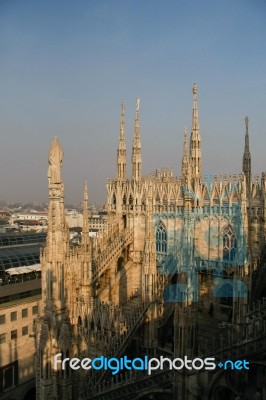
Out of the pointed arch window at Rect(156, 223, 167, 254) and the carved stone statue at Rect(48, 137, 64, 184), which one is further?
the pointed arch window at Rect(156, 223, 167, 254)

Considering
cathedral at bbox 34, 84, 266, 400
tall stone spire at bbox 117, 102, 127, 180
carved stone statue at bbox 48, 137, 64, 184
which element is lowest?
cathedral at bbox 34, 84, 266, 400

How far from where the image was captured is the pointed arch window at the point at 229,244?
1190 inches

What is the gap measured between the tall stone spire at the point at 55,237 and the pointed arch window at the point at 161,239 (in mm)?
18520

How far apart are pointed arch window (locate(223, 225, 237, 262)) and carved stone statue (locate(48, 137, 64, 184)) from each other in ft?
58.2

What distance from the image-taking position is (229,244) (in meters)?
30.6

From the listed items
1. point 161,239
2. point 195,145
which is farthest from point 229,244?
point 195,145

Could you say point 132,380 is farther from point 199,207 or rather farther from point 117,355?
point 199,207

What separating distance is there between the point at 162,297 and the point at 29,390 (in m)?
21.2

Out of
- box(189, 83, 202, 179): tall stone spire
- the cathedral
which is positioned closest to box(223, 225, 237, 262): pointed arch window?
the cathedral

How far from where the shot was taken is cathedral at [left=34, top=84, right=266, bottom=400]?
18250mm

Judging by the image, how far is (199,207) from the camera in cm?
3244

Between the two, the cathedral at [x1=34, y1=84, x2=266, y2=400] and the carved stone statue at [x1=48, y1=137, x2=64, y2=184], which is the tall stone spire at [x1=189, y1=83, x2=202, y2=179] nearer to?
the cathedral at [x1=34, y1=84, x2=266, y2=400]

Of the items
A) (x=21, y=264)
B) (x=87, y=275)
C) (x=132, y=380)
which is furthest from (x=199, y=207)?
(x=21, y=264)

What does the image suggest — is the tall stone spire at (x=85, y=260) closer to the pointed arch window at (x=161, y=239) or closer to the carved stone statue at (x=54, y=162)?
the pointed arch window at (x=161, y=239)
